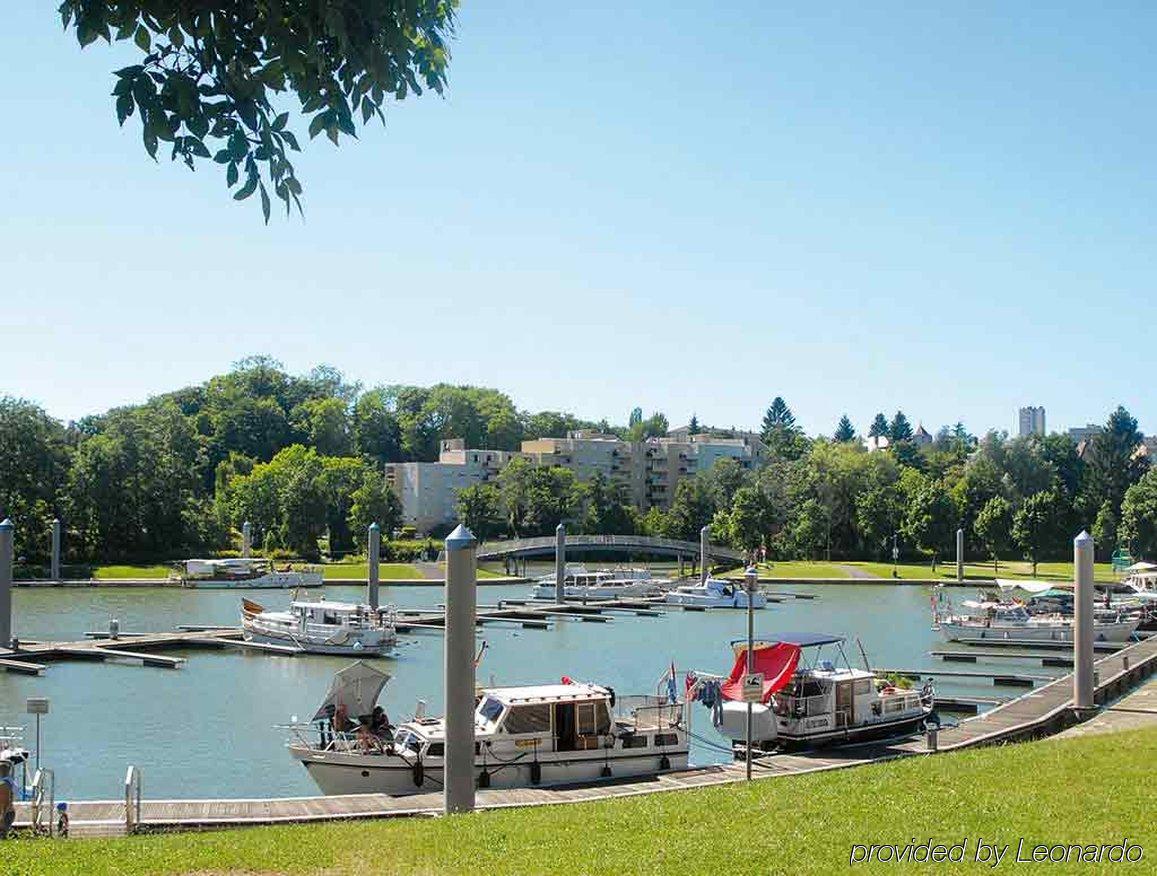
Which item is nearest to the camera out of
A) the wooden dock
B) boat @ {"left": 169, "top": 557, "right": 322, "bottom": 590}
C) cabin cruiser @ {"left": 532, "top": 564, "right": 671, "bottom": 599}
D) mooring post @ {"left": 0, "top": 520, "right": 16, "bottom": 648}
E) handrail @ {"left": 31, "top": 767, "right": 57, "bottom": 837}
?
handrail @ {"left": 31, "top": 767, "right": 57, "bottom": 837}

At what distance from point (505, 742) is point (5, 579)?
98.7 ft

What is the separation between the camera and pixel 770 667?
2977 cm

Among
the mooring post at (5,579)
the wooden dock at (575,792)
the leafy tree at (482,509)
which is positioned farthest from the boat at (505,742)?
the leafy tree at (482,509)

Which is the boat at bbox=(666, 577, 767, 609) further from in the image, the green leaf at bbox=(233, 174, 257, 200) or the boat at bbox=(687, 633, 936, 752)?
the green leaf at bbox=(233, 174, 257, 200)

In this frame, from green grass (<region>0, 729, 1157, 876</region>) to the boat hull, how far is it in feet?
25.2

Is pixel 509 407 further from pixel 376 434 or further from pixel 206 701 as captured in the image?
pixel 206 701

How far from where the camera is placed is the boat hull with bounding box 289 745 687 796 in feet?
82.4

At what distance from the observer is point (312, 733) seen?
35.5 m

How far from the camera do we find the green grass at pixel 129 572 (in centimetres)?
9669

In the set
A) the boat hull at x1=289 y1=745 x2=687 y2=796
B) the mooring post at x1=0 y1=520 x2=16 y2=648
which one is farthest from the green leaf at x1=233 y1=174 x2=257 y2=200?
the mooring post at x1=0 y1=520 x2=16 y2=648

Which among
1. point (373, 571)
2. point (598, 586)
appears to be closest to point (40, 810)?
point (373, 571)

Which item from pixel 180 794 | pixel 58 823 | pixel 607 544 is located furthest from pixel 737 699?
pixel 607 544

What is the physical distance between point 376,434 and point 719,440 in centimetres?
4962

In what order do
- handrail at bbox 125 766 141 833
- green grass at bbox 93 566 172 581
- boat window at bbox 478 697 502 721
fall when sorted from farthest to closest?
green grass at bbox 93 566 172 581, boat window at bbox 478 697 502 721, handrail at bbox 125 766 141 833
